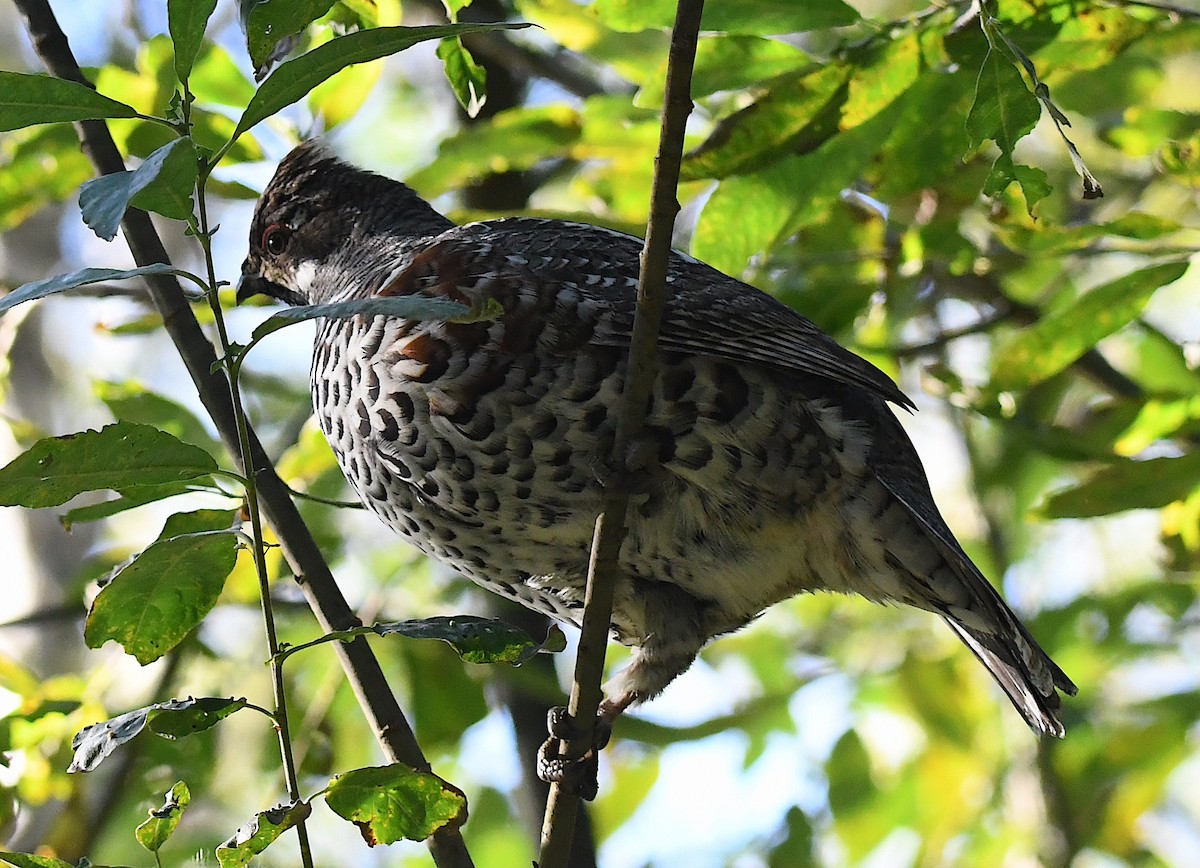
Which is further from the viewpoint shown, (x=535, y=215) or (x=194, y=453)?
(x=535, y=215)

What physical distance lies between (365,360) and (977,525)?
305 centimetres

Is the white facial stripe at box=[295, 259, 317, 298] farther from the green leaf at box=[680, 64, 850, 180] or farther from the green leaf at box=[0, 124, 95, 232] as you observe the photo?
the green leaf at box=[680, 64, 850, 180]

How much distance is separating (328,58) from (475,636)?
92cm

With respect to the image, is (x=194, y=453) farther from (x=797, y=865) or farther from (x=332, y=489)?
(x=797, y=865)

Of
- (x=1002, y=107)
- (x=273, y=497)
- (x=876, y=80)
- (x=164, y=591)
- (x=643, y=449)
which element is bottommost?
(x=643, y=449)

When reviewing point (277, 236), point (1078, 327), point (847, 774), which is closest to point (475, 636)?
point (1078, 327)

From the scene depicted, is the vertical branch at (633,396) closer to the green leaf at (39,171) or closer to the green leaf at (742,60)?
the green leaf at (742,60)

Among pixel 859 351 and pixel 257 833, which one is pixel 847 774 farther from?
pixel 257 833

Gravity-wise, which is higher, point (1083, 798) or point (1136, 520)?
point (1083, 798)

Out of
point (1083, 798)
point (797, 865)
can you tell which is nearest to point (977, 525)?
point (1083, 798)

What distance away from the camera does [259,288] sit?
4.34 meters

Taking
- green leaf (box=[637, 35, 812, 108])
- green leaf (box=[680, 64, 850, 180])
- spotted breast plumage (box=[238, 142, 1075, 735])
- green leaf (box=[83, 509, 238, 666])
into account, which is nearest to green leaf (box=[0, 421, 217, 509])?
green leaf (box=[83, 509, 238, 666])

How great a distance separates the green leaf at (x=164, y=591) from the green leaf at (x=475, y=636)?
12.8 inches

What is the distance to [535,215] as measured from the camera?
143 inches
